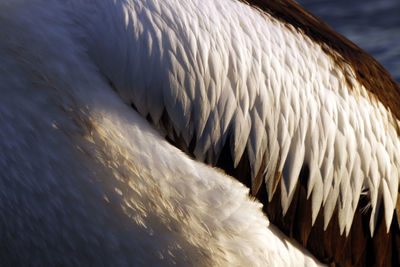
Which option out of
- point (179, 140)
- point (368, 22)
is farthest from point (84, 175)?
point (368, 22)

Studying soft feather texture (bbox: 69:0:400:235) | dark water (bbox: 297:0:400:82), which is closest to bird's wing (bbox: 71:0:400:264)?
soft feather texture (bbox: 69:0:400:235)

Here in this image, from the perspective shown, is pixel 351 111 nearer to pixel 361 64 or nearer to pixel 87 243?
pixel 361 64

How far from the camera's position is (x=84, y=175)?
285cm

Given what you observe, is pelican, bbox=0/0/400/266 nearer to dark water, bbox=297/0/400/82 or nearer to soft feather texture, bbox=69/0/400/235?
soft feather texture, bbox=69/0/400/235

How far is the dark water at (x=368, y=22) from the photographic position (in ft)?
24.0

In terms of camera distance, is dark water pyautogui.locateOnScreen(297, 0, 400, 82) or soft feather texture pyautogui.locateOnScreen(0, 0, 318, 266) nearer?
soft feather texture pyautogui.locateOnScreen(0, 0, 318, 266)

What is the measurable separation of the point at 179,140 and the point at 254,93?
0.37 metres

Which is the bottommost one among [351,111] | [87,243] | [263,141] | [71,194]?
[87,243]

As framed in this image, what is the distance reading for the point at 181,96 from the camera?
2.91 meters

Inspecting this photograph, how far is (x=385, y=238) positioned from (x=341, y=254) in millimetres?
Result: 231

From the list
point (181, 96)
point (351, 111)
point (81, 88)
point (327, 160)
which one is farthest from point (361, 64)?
point (81, 88)

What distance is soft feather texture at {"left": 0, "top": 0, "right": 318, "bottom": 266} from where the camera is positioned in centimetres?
280

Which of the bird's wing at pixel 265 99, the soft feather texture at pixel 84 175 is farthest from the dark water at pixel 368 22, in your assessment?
the soft feather texture at pixel 84 175

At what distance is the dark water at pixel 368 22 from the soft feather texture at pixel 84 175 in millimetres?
4528
